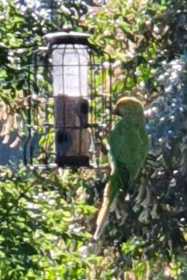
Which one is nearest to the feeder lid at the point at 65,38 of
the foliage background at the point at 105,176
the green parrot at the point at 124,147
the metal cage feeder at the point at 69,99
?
the metal cage feeder at the point at 69,99

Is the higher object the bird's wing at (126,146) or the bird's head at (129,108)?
the bird's head at (129,108)

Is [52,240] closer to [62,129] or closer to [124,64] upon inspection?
[62,129]

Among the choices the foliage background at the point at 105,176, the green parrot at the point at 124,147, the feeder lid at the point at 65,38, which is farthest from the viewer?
the foliage background at the point at 105,176

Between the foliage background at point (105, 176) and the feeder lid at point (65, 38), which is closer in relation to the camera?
the feeder lid at point (65, 38)

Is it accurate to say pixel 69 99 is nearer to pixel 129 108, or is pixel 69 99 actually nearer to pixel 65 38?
pixel 65 38

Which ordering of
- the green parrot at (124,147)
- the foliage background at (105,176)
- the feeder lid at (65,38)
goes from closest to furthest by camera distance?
the green parrot at (124,147) < the feeder lid at (65,38) < the foliage background at (105,176)

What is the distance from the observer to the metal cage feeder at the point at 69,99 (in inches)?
147

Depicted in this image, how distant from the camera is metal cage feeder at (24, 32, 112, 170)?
374 cm

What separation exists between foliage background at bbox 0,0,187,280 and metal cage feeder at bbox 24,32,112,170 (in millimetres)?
86

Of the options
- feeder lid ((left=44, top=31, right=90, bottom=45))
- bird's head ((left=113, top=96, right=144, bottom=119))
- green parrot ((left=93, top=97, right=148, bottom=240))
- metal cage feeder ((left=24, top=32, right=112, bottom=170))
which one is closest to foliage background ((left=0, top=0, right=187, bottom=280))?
metal cage feeder ((left=24, top=32, right=112, bottom=170))

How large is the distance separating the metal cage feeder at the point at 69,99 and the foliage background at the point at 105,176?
0.09m

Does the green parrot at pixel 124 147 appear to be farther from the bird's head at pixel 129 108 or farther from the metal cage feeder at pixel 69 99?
the metal cage feeder at pixel 69 99

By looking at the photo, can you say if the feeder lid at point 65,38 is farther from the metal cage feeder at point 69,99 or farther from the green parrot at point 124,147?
the green parrot at point 124,147

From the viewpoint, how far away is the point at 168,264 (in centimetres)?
466
